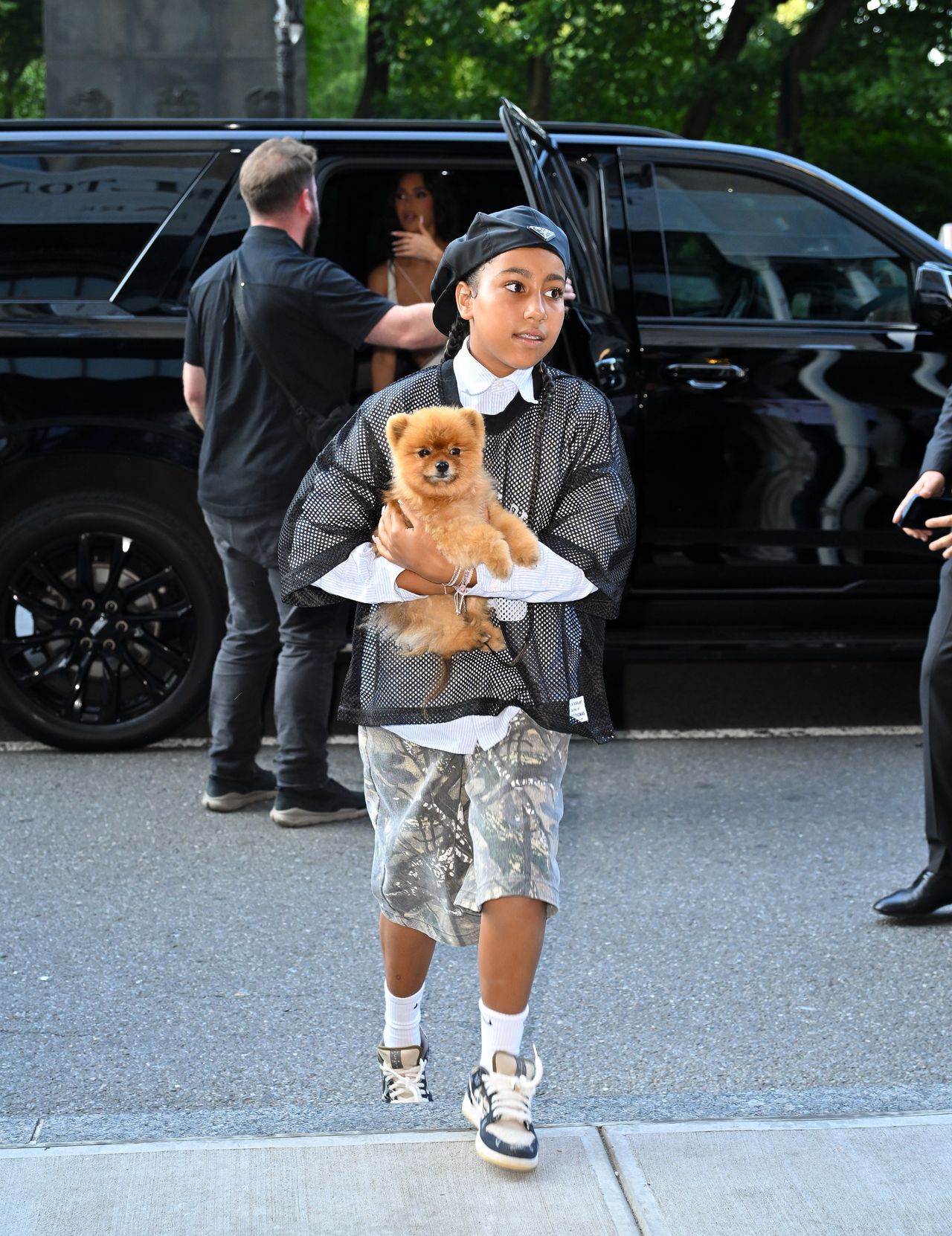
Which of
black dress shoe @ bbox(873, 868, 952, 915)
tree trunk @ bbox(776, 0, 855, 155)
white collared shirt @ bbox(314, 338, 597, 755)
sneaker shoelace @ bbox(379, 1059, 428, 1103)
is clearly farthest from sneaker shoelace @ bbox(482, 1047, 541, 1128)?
tree trunk @ bbox(776, 0, 855, 155)

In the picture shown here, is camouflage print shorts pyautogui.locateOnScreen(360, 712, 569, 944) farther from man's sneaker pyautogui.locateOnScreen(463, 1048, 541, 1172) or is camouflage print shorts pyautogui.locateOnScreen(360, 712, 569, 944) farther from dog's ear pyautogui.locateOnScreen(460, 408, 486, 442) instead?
dog's ear pyautogui.locateOnScreen(460, 408, 486, 442)

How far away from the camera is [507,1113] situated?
2750 millimetres

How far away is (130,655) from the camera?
18.6 ft

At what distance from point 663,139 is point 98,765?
2.95 meters

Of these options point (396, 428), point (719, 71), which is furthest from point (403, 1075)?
point (719, 71)

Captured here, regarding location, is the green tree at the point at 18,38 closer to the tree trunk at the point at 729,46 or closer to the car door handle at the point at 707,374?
the tree trunk at the point at 729,46

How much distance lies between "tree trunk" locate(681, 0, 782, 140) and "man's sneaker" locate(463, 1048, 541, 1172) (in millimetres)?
19207

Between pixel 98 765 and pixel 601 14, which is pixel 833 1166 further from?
pixel 601 14

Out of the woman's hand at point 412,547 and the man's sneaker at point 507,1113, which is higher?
the woman's hand at point 412,547

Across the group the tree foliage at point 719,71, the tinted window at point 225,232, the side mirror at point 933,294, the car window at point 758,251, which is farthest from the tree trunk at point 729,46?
the side mirror at point 933,294

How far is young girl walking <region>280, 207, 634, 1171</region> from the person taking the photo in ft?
8.96

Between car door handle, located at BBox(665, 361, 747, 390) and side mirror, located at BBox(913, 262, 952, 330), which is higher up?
side mirror, located at BBox(913, 262, 952, 330)

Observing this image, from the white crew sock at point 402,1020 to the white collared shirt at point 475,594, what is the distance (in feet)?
1.67

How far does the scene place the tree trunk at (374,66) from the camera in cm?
2286
